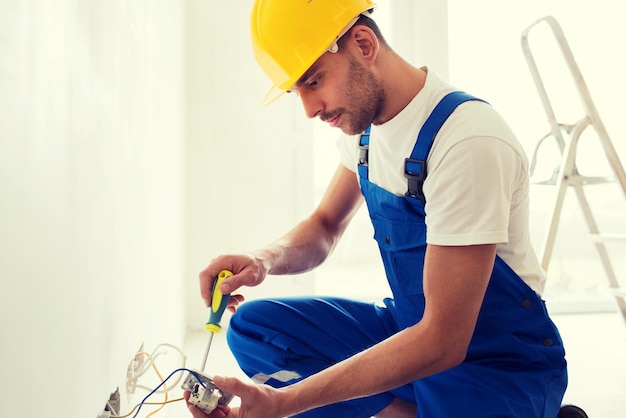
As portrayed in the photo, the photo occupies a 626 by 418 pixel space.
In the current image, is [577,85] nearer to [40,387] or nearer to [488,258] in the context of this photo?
[488,258]

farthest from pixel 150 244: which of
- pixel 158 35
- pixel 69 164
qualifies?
pixel 69 164

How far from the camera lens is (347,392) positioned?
3.43 feet

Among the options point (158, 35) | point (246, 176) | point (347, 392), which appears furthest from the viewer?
point (246, 176)

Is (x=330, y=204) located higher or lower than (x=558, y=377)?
A: higher

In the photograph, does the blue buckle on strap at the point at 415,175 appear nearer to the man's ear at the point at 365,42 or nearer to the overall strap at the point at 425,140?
the overall strap at the point at 425,140

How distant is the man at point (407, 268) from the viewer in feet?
3.48

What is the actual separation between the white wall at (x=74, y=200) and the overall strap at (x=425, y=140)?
59 cm

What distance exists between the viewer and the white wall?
69cm

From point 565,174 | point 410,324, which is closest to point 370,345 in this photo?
point 410,324

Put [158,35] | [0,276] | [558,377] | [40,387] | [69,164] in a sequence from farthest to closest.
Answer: [158,35]
[558,377]
[69,164]
[40,387]
[0,276]

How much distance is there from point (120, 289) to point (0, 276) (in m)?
0.64

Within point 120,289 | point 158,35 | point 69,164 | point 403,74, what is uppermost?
point 158,35

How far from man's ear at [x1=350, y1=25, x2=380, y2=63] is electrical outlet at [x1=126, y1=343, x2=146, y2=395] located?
0.84 meters

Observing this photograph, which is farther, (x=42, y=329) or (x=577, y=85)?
(x=577, y=85)
